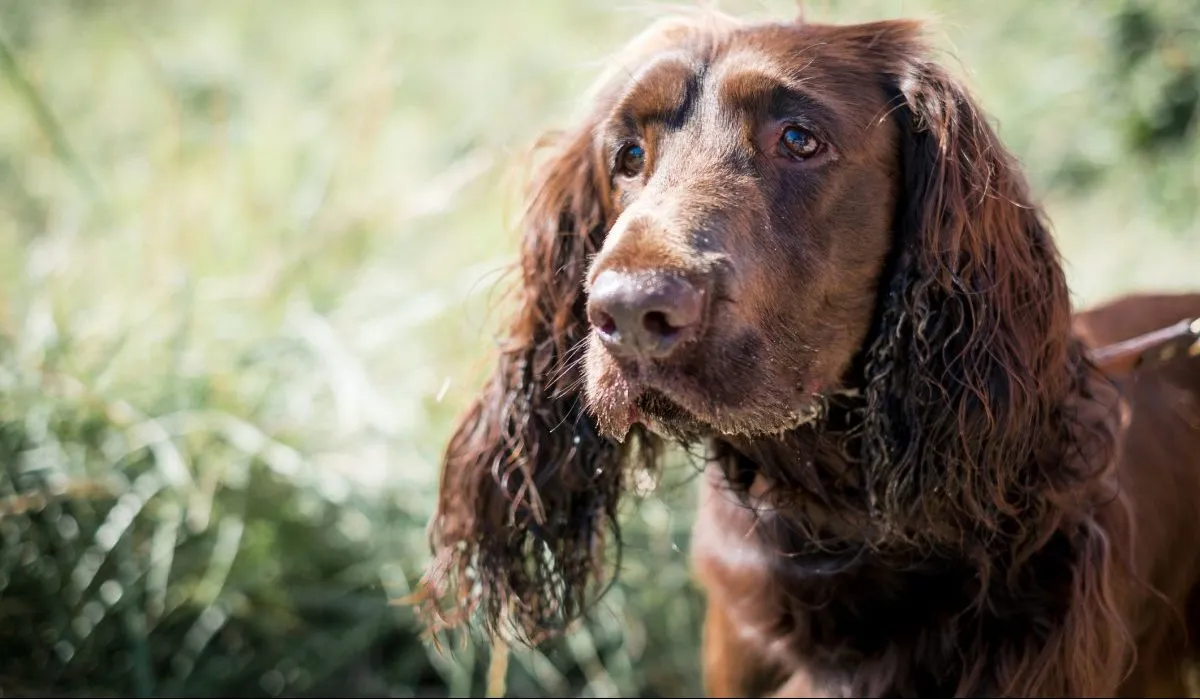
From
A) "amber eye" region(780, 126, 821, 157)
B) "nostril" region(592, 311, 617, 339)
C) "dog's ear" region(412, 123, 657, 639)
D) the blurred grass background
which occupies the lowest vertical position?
the blurred grass background

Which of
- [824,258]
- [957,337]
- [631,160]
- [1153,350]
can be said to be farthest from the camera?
[1153,350]

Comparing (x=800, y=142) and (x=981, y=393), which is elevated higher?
(x=800, y=142)

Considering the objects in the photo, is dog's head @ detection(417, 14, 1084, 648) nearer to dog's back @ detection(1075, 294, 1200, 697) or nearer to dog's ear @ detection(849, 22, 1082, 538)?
dog's ear @ detection(849, 22, 1082, 538)

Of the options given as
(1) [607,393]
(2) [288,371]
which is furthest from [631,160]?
(2) [288,371]

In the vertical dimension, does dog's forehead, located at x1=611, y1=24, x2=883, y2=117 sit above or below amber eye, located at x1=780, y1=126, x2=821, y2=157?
above

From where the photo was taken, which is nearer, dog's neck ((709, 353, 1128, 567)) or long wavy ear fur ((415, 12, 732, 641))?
dog's neck ((709, 353, 1128, 567))

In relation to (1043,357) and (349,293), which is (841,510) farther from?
(349,293)

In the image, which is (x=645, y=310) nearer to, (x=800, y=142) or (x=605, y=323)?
(x=605, y=323)

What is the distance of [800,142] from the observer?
208cm

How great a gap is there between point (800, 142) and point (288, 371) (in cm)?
228

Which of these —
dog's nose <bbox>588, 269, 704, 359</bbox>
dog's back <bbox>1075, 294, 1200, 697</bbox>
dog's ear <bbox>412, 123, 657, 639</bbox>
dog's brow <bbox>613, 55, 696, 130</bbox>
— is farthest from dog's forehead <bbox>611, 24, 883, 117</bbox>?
dog's back <bbox>1075, 294, 1200, 697</bbox>

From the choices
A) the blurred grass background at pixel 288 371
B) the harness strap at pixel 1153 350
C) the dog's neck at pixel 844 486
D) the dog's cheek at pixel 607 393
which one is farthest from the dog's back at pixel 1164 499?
the dog's cheek at pixel 607 393

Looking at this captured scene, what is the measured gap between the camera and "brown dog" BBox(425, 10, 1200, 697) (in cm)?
194

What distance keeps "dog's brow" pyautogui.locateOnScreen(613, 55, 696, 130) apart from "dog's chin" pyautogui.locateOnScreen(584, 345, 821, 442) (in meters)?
0.54
